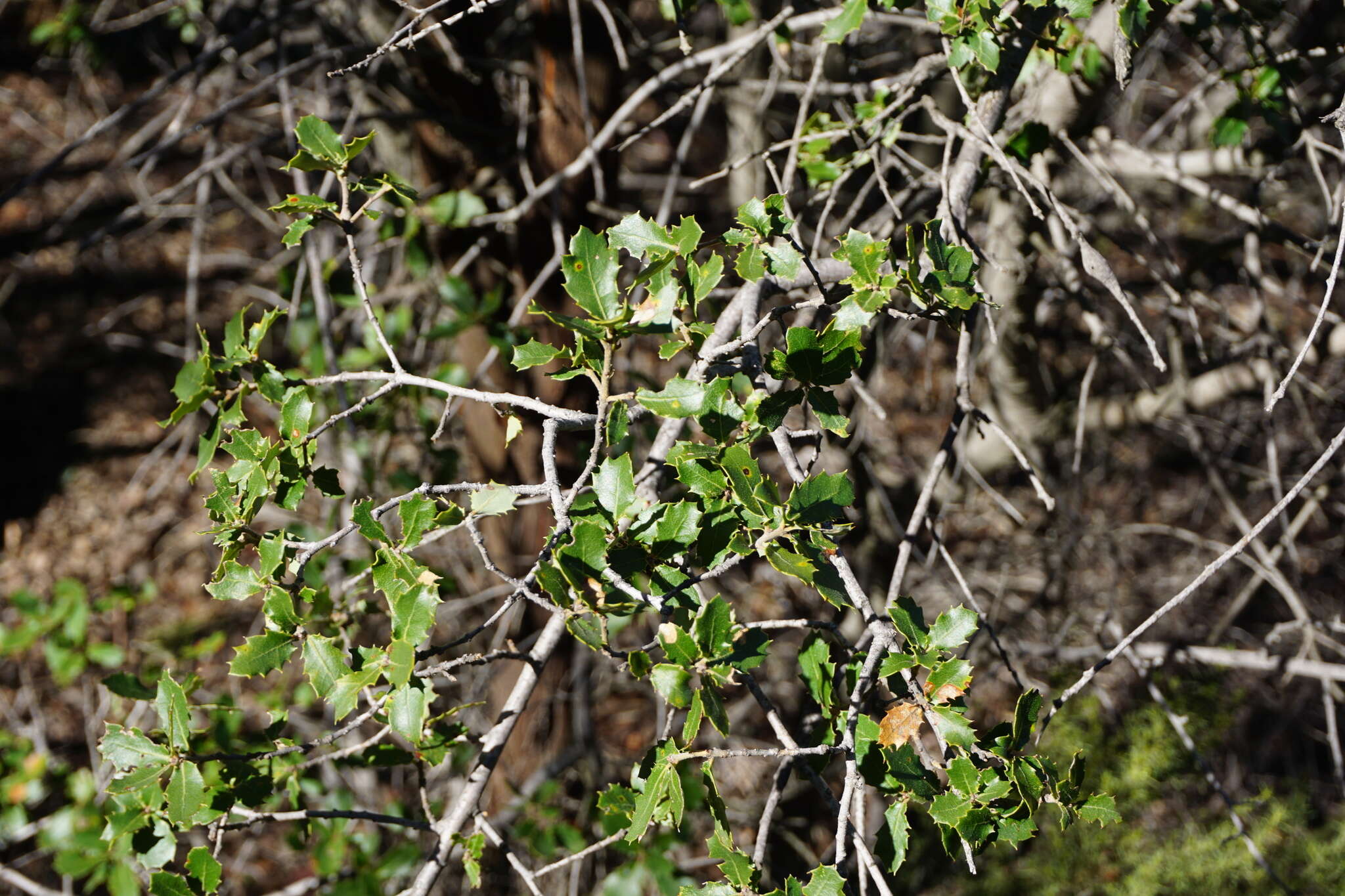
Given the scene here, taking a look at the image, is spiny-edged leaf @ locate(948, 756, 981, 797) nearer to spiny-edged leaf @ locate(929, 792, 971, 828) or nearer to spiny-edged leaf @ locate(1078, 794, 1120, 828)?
spiny-edged leaf @ locate(929, 792, 971, 828)

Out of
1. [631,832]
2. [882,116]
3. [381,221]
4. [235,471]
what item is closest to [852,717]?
[631,832]

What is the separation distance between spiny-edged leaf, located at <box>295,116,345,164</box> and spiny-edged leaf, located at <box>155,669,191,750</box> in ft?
2.41

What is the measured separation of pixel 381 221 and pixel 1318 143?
2102 millimetres

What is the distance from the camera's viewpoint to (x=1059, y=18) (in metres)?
1.40

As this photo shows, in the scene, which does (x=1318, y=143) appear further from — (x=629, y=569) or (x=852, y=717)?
(x=629, y=569)

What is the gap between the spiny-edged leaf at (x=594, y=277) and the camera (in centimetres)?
95

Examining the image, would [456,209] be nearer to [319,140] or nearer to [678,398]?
[319,140]

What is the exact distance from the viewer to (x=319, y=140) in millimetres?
1220

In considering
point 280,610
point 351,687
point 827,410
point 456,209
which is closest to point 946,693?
point 827,410

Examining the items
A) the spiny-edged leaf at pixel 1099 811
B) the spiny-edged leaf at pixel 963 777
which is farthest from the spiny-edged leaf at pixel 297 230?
the spiny-edged leaf at pixel 1099 811

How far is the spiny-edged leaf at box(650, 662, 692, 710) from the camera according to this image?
3.09 ft

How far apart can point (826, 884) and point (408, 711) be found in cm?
50

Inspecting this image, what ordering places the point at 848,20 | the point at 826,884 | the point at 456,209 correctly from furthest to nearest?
the point at 456,209 → the point at 848,20 → the point at 826,884

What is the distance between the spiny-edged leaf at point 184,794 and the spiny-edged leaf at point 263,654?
0.45 feet
